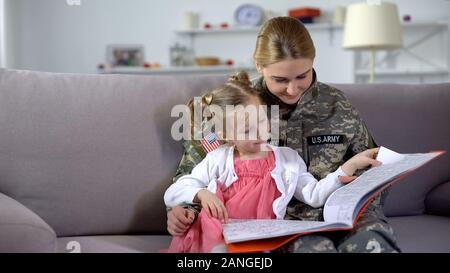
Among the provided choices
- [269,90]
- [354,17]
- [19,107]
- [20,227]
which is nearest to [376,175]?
[269,90]

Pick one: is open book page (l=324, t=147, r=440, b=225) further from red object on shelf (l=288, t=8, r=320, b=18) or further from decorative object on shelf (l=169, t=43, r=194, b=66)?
decorative object on shelf (l=169, t=43, r=194, b=66)

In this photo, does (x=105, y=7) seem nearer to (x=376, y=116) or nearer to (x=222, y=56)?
(x=222, y=56)

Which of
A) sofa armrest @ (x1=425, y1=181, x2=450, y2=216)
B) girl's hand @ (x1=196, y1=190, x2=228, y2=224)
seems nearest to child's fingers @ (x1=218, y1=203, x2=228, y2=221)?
girl's hand @ (x1=196, y1=190, x2=228, y2=224)

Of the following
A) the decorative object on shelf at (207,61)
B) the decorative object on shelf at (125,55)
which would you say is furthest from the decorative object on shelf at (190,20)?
the decorative object on shelf at (125,55)

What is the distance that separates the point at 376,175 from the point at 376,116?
0.57 meters

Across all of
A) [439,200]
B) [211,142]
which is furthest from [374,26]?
[211,142]

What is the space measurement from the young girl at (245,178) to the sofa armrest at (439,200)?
0.50 m

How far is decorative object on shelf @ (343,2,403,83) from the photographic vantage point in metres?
3.19

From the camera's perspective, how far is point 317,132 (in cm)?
140

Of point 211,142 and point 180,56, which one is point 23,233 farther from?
point 180,56

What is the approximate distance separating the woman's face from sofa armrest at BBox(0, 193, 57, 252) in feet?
1.99

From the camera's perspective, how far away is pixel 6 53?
13.5 ft

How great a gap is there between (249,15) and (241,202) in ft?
11.1

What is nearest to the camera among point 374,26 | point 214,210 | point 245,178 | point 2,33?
point 214,210
